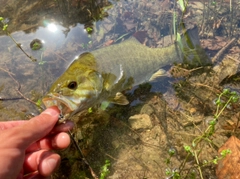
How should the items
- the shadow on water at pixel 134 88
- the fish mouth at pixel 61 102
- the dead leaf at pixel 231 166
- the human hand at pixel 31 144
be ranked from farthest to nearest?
1. the shadow on water at pixel 134 88
2. the dead leaf at pixel 231 166
3. the fish mouth at pixel 61 102
4. the human hand at pixel 31 144

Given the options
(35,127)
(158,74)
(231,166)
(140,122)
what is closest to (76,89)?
(35,127)

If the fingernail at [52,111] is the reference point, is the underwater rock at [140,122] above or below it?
below

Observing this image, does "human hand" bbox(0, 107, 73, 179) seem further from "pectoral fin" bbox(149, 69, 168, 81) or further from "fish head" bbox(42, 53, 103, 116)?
"pectoral fin" bbox(149, 69, 168, 81)

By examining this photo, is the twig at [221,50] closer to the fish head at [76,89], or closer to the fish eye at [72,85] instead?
the fish head at [76,89]

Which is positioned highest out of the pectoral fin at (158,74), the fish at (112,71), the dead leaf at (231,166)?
the fish at (112,71)

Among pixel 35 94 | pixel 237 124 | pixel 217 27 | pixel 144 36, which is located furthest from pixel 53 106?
pixel 217 27

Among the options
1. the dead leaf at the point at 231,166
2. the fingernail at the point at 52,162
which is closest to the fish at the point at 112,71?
the fingernail at the point at 52,162

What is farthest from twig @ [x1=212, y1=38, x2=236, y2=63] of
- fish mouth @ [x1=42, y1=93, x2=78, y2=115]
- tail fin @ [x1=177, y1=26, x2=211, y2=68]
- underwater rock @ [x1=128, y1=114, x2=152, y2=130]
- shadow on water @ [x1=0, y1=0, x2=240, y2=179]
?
fish mouth @ [x1=42, y1=93, x2=78, y2=115]
